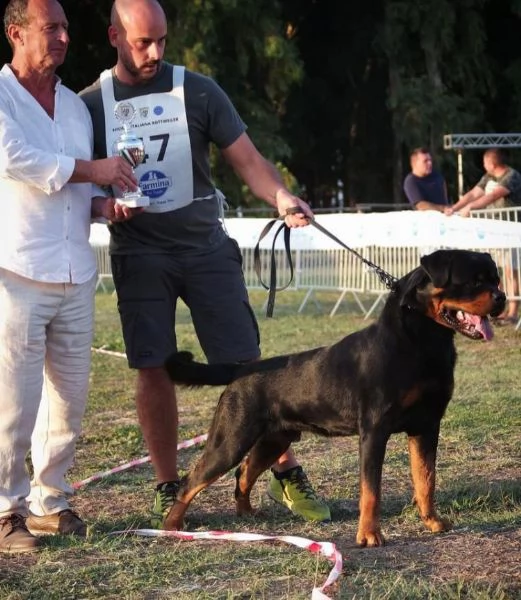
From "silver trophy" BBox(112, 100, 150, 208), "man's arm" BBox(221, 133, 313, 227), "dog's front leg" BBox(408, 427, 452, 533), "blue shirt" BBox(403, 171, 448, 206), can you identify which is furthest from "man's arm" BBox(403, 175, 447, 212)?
"dog's front leg" BBox(408, 427, 452, 533)

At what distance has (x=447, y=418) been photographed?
7.03 metres

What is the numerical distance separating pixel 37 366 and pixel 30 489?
22.7 inches

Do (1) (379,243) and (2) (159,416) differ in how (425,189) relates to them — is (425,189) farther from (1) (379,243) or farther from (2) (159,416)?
(2) (159,416)

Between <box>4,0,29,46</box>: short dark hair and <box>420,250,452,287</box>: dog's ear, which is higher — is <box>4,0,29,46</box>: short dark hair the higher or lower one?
the higher one

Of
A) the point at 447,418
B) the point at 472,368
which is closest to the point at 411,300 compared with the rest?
the point at 447,418

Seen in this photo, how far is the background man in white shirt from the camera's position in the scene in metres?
4.48

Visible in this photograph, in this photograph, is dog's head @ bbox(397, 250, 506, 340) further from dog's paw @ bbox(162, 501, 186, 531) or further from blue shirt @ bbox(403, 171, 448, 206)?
blue shirt @ bbox(403, 171, 448, 206)

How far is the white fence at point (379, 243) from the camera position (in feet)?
37.6

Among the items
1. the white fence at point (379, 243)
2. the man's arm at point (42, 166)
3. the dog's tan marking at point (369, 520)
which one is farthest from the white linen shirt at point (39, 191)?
the white fence at point (379, 243)

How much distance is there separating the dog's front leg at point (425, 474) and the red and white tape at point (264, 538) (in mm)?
552

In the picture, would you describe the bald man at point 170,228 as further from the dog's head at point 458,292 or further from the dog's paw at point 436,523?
the dog's head at point 458,292

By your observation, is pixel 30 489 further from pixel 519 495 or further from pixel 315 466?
pixel 519 495

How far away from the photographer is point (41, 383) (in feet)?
15.4

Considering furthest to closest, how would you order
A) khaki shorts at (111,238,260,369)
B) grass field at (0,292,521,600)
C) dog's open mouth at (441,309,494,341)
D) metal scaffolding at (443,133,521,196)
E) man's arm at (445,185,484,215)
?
1. metal scaffolding at (443,133,521,196)
2. man's arm at (445,185,484,215)
3. khaki shorts at (111,238,260,369)
4. dog's open mouth at (441,309,494,341)
5. grass field at (0,292,521,600)
